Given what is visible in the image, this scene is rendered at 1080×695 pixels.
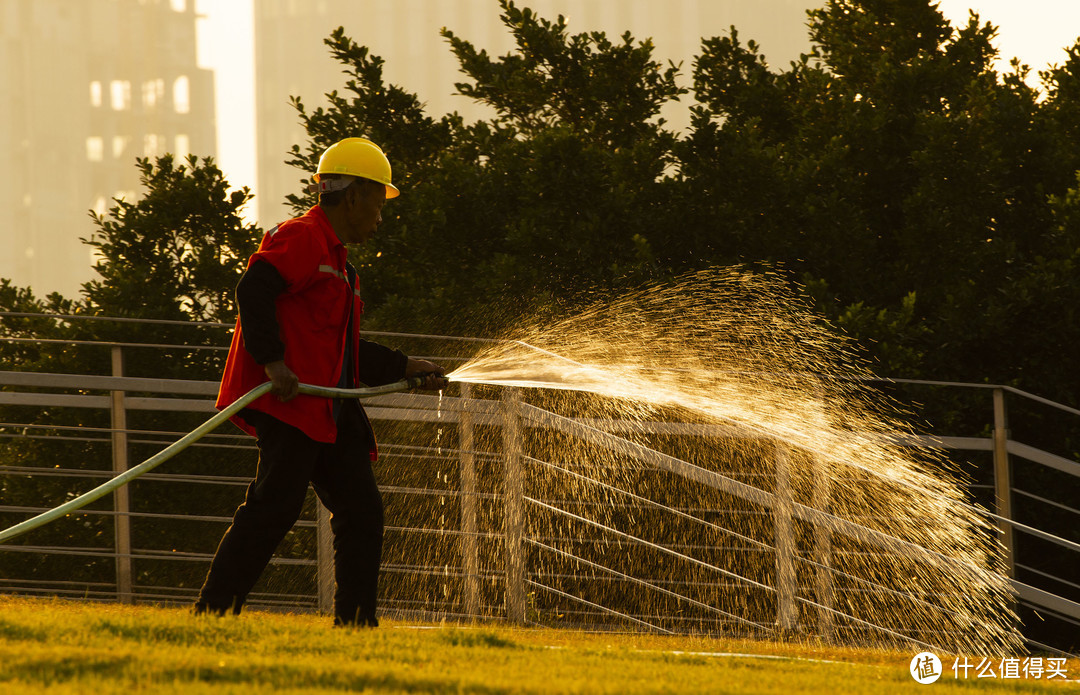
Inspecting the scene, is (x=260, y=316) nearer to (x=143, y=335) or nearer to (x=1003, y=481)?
(x=1003, y=481)

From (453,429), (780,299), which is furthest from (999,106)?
(453,429)

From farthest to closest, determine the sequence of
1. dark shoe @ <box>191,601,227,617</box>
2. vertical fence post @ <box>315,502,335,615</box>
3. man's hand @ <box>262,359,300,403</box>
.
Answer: vertical fence post @ <box>315,502,335,615</box>
dark shoe @ <box>191,601,227,617</box>
man's hand @ <box>262,359,300,403</box>

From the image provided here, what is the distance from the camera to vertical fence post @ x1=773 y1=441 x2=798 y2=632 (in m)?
6.38

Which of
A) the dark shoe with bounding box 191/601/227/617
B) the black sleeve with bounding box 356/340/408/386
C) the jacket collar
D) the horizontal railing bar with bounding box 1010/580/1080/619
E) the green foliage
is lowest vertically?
the horizontal railing bar with bounding box 1010/580/1080/619

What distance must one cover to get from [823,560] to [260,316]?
11.9ft

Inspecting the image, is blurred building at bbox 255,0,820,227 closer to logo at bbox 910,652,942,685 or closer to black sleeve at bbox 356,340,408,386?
black sleeve at bbox 356,340,408,386

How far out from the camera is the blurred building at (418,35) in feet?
285

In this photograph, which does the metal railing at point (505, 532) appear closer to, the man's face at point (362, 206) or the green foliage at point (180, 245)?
the green foliage at point (180, 245)

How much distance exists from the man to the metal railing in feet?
5.97

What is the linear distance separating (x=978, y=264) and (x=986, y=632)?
11.1 ft

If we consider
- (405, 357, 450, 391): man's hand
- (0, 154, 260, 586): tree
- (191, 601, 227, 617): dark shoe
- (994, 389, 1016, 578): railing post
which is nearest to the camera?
(191, 601, 227, 617): dark shoe

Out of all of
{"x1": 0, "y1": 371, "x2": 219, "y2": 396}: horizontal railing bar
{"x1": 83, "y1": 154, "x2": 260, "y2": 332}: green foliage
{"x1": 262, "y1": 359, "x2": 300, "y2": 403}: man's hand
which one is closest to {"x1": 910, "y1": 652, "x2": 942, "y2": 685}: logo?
{"x1": 262, "y1": 359, "x2": 300, "y2": 403}: man's hand

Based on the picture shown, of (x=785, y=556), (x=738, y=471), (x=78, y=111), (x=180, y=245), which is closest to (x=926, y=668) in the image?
(x=785, y=556)

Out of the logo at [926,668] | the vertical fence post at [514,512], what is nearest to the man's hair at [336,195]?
the vertical fence post at [514,512]
